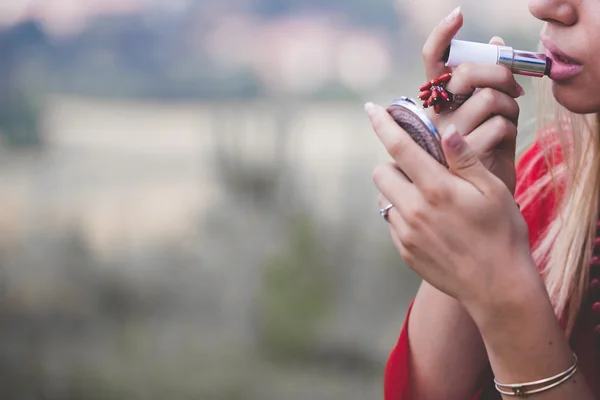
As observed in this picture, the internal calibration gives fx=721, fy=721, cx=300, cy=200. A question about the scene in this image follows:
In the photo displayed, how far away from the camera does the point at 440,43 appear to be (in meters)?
0.85

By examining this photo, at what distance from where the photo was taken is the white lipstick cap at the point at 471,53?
819mm

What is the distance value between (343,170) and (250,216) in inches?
12.3

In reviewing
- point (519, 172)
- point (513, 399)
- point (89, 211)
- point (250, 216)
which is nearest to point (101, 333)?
point (89, 211)

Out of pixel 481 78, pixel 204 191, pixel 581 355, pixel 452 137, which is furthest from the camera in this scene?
pixel 204 191

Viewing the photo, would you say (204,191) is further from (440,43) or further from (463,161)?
(463,161)

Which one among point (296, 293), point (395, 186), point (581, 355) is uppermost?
point (395, 186)

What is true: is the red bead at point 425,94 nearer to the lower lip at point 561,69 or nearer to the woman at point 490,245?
the woman at point 490,245

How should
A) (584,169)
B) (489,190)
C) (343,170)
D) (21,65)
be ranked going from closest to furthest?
(489,190)
(584,169)
(343,170)
(21,65)

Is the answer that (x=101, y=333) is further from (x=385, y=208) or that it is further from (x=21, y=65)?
(x=385, y=208)

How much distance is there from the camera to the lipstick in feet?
2.68

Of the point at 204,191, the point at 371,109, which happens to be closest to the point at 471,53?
the point at 371,109

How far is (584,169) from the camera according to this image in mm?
1050

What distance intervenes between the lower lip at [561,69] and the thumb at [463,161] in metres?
0.20

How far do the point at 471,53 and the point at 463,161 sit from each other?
184mm
